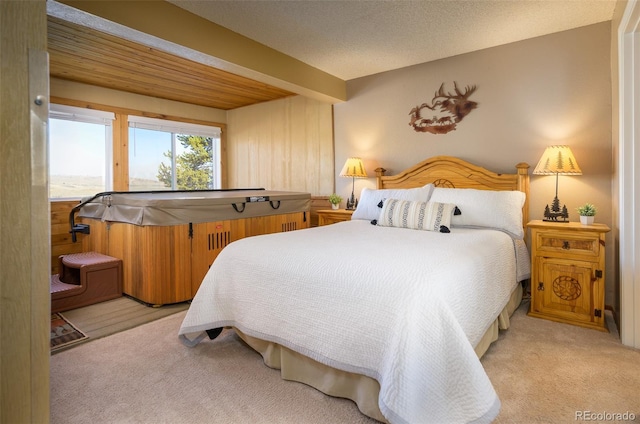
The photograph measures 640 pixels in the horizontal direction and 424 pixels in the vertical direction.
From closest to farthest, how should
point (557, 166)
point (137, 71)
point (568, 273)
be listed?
1. point (568, 273)
2. point (557, 166)
3. point (137, 71)

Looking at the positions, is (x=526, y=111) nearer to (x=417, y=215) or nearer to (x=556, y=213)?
(x=556, y=213)

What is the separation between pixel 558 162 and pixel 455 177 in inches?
35.7

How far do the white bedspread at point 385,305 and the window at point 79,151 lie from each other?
3186 mm

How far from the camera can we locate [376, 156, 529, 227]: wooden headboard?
126 inches

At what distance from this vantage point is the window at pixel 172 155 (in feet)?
16.0

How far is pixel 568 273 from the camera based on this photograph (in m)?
2.64

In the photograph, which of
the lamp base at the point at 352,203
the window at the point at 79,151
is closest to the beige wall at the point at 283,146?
the lamp base at the point at 352,203

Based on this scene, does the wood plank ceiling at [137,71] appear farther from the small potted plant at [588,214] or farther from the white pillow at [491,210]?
the small potted plant at [588,214]

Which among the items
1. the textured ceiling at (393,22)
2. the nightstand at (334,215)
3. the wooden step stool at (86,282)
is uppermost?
the textured ceiling at (393,22)

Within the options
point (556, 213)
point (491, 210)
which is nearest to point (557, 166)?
point (556, 213)

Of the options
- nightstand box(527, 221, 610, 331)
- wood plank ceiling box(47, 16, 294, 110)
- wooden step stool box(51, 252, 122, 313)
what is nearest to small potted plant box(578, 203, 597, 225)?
nightstand box(527, 221, 610, 331)

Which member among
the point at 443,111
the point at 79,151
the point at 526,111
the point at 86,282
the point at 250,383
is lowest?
the point at 250,383

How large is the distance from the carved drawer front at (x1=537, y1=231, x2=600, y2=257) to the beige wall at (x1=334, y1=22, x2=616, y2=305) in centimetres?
51

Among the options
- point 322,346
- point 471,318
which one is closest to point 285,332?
point 322,346
